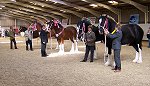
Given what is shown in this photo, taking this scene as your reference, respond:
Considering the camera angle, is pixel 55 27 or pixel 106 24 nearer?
pixel 106 24

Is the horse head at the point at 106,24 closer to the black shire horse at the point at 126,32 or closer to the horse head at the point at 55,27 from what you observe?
the black shire horse at the point at 126,32

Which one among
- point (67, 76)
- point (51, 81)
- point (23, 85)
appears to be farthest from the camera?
point (67, 76)

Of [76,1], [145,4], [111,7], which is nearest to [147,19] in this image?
[145,4]

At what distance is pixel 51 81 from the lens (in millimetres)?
7043

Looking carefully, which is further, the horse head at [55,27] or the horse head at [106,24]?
the horse head at [55,27]

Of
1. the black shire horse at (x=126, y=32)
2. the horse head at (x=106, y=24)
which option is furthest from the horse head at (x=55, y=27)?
the horse head at (x=106, y=24)

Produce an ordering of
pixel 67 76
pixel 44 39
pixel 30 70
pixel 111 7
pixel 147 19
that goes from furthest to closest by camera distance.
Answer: pixel 111 7 → pixel 147 19 → pixel 44 39 → pixel 30 70 → pixel 67 76

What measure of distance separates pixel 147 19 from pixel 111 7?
5575mm

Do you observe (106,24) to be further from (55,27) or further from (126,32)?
(55,27)

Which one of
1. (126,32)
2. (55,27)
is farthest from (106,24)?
(55,27)

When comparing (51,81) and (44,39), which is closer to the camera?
(51,81)

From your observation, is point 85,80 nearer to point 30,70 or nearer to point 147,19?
point 30,70

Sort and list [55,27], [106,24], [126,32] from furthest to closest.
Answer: [55,27] → [126,32] → [106,24]

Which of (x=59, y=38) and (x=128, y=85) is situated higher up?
(x=59, y=38)
